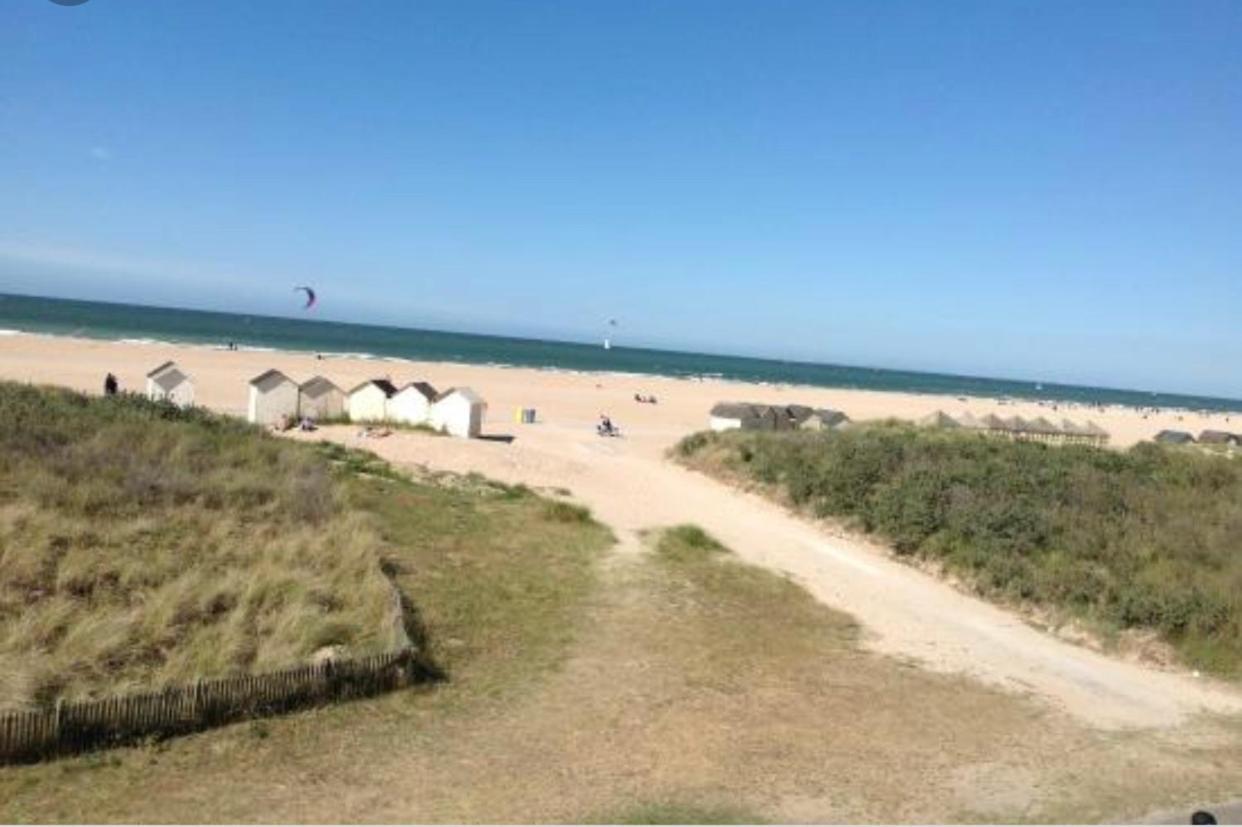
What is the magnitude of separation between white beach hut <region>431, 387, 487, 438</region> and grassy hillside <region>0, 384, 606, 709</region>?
9.78m

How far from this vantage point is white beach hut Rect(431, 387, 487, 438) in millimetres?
29828

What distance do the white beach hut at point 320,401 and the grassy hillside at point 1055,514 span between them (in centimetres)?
1070

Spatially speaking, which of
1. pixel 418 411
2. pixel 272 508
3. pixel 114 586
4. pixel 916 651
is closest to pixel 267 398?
pixel 418 411

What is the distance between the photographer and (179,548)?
12.1 metres

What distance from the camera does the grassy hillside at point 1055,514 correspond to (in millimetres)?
14961

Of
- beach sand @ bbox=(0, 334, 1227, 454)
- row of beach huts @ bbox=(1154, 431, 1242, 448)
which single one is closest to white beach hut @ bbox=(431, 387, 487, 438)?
beach sand @ bbox=(0, 334, 1227, 454)

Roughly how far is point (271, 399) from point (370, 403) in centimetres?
300

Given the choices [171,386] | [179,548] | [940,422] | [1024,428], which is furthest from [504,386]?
[179,548]

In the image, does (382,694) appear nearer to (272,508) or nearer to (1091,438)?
(272,508)

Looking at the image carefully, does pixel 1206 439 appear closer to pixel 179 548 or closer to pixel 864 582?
pixel 864 582

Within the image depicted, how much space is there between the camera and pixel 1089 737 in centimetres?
1047

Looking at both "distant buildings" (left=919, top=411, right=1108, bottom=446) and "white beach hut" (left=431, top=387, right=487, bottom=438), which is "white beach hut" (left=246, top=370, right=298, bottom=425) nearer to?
"white beach hut" (left=431, top=387, right=487, bottom=438)

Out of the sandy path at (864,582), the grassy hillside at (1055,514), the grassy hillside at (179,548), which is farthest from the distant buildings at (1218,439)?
the grassy hillside at (179,548)

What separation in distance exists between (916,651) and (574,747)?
19.5 ft
